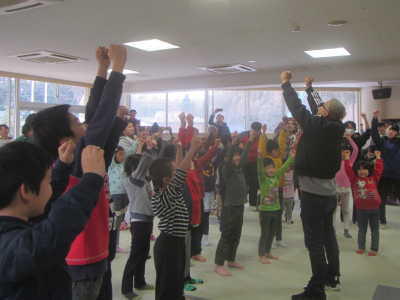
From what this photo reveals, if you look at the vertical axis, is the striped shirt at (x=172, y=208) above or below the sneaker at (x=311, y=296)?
above

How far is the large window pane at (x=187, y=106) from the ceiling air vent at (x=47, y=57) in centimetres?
485

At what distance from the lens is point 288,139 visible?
5.66m

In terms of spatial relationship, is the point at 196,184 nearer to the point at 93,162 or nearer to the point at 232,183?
the point at 232,183

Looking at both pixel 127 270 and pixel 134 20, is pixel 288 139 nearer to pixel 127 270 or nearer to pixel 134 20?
pixel 134 20

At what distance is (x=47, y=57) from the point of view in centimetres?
715

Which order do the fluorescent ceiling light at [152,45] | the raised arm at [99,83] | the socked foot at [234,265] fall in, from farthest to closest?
→ the fluorescent ceiling light at [152,45] → the socked foot at [234,265] → the raised arm at [99,83]

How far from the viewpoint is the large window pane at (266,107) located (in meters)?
11.7

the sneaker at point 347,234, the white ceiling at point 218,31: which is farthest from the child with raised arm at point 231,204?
the sneaker at point 347,234

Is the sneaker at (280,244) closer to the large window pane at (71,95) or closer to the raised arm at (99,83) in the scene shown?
the raised arm at (99,83)

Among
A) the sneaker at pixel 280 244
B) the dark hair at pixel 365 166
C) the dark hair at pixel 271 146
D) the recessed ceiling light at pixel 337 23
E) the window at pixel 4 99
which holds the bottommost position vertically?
the sneaker at pixel 280 244

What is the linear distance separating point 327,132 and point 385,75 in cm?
632

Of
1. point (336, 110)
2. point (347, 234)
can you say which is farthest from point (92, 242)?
point (347, 234)

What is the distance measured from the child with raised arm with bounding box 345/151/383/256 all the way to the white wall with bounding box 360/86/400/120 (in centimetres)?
743

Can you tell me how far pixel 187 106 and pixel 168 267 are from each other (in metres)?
9.83
